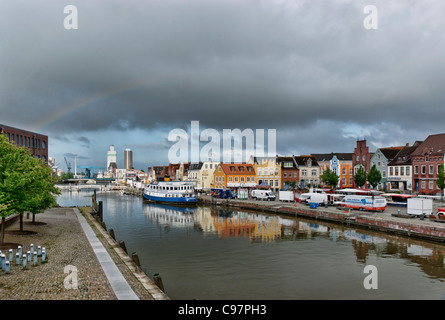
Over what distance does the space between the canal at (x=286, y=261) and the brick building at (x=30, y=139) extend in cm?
3836

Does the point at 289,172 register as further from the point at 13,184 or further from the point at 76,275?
the point at 76,275

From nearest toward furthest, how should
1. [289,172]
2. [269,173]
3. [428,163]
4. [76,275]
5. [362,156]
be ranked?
[76,275] < [428,163] < [362,156] < [269,173] < [289,172]

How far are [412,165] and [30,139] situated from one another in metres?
89.3

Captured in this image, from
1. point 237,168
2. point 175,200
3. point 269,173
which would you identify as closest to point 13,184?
point 175,200

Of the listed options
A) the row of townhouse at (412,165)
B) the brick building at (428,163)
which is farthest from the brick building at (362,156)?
the brick building at (428,163)

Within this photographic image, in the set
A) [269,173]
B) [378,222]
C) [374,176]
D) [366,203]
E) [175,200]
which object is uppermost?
[269,173]

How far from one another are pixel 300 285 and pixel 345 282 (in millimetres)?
3274

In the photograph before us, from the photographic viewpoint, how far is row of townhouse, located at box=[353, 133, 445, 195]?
72.2 metres

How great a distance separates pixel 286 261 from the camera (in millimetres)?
28609

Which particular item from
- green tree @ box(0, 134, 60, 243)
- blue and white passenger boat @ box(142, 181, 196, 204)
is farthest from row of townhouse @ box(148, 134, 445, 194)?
green tree @ box(0, 134, 60, 243)

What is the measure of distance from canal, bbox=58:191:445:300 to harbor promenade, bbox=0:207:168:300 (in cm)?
300

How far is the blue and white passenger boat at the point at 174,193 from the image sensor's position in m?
83.9
